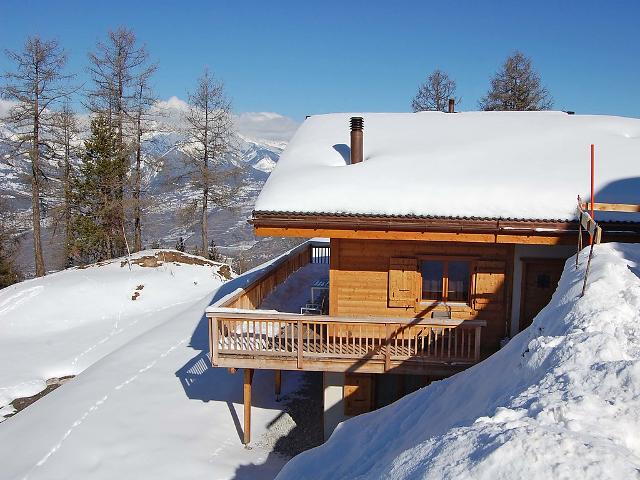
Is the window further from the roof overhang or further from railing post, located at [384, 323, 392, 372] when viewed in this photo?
railing post, located at [384, 323, 392, 372]

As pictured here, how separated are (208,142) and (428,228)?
2071 cm

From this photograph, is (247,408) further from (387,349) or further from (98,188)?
(98,188)

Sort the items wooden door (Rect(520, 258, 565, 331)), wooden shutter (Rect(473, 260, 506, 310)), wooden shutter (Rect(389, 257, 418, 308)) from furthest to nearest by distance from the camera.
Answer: wooden shutter (Rect(389, 257, 418, 308)) → wooden shutter (Rect(473, 260, 506, 310)) → wooden door (Rect(520, 258, 565, 331))

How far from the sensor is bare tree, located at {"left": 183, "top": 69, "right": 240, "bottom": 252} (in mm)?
27016

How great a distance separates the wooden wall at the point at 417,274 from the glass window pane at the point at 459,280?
19cm

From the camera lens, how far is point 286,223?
9.18 meters

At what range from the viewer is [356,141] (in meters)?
11.1

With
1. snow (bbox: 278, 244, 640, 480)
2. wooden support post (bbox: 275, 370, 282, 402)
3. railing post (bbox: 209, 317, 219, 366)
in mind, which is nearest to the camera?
snow (bbox: 278, 244, 640, 480)

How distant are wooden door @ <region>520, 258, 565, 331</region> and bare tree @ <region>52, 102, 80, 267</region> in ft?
73.6

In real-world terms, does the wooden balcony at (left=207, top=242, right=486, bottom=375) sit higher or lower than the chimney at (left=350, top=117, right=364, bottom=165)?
lower

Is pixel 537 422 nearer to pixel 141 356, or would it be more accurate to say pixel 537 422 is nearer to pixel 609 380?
pixel 609 380

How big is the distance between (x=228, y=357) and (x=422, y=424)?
4545 millimetres

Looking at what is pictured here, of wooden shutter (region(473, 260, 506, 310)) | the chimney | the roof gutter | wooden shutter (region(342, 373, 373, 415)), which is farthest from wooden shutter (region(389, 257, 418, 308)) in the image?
the chimney

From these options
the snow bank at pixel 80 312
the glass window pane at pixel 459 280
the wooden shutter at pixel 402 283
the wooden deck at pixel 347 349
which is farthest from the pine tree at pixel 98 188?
the glass window pane at pixel 459 280
